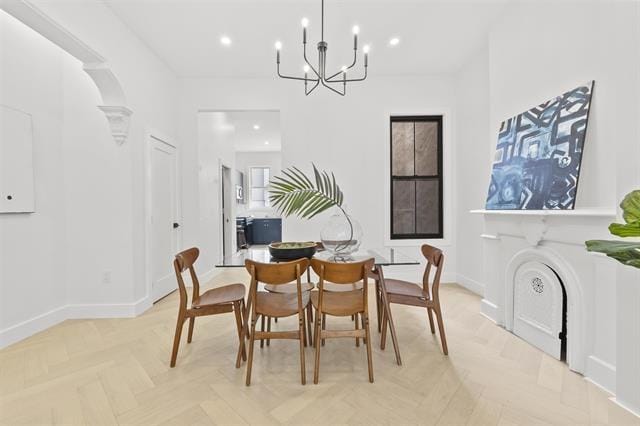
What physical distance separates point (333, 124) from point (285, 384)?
11.1ft

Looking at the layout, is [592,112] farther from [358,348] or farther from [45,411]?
[45,411]

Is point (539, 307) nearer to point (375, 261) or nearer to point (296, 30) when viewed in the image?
point (375, 261)

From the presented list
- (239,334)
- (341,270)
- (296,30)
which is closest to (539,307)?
(341,270)

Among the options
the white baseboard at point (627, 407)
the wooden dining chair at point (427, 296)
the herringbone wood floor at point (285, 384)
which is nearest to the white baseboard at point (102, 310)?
the herringbone wood floor at point (285, 384)

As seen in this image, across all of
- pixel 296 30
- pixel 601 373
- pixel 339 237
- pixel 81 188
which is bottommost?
pixel 601 373

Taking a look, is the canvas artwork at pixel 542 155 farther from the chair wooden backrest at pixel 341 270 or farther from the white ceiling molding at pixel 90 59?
the white ceiling molding at pixel 90 59

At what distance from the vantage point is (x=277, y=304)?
2021 mm

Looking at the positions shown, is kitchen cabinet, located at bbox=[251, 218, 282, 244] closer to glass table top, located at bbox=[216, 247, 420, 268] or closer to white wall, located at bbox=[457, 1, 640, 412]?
glass table top, located at bbox=[216, 247, 420, 268]

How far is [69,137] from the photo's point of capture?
9.73 feet

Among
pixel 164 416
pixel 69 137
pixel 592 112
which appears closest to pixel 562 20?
pixel 592 112

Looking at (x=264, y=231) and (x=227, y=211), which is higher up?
(x=227, y=211)

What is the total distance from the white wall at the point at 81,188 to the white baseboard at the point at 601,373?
A: 392cm

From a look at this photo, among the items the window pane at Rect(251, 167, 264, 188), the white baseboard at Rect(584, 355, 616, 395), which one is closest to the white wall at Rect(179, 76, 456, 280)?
the white baseboard at Rect(584, 355, 616, 395)

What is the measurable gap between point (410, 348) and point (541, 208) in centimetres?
154
